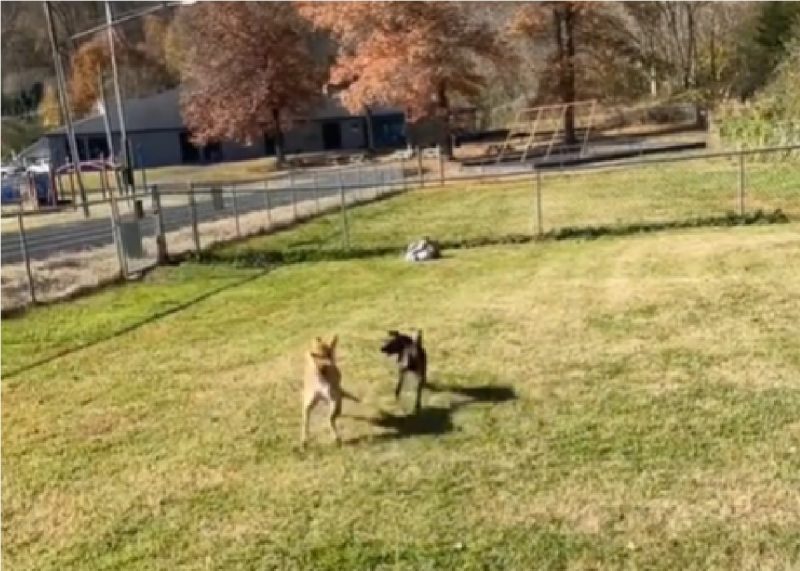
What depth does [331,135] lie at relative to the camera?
56781 millimetres

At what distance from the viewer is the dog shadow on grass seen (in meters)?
5.96

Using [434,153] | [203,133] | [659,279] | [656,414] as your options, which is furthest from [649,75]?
[656,414]

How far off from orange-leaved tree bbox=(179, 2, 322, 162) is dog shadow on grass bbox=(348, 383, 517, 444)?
41209mm

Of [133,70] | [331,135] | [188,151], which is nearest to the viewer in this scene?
[331,135]

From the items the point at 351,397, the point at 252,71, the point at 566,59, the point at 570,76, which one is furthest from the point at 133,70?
the point at 351,397

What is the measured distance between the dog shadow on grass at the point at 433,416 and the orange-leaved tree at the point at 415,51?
91.9 ft

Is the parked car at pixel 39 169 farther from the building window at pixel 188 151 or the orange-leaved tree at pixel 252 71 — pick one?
the building window at pixel 188 151

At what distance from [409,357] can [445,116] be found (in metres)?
31.0

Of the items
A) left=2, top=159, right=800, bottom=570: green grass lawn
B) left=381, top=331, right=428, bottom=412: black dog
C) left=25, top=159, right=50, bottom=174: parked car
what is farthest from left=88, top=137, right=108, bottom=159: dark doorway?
left=381, top=331, right=428, bottom=412: black dog

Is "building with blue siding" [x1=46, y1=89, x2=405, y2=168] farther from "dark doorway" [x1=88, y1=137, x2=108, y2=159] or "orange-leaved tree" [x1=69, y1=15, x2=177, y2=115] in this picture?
"orange-leaved tree" [x1=69, y1=15, x2=177, y2=115]

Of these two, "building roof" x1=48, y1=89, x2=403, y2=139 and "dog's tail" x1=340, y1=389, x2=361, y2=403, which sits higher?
"building roof" x1=48, y1=89, x2=403, y2=139

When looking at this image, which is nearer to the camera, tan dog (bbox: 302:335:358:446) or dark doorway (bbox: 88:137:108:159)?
tan dog (bbox: 302:335:358:446)

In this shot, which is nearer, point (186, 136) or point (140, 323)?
point (140, 323)

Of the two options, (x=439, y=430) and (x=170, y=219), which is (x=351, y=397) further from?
(x=170, y=219)
